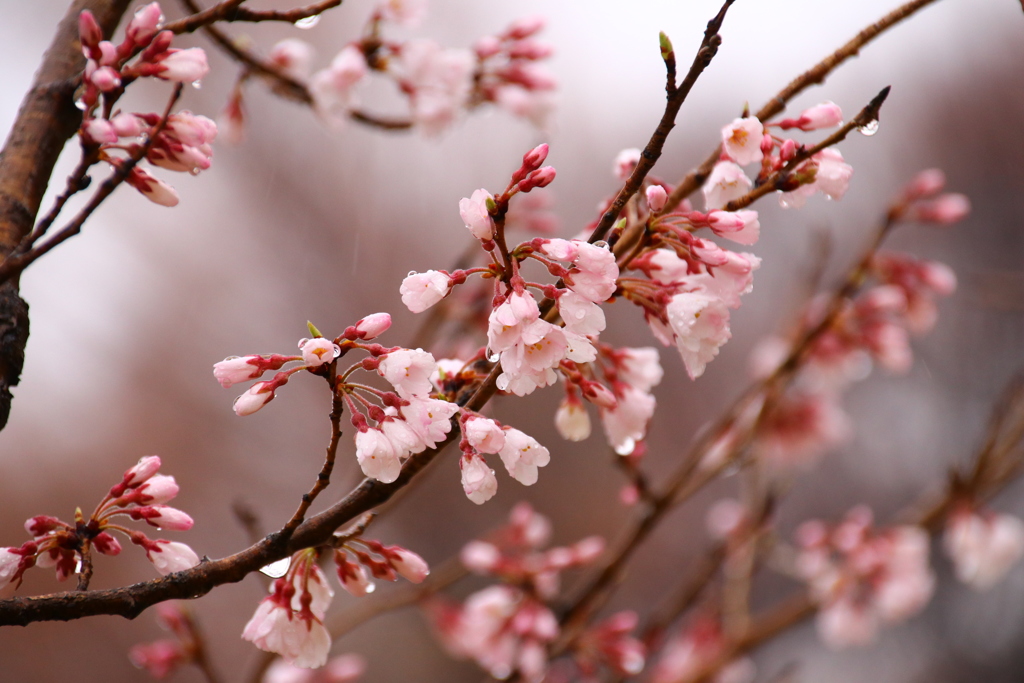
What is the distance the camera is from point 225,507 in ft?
13.1

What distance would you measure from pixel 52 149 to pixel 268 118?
198 inches

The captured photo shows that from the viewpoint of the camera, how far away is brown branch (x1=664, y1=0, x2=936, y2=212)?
2.93ft

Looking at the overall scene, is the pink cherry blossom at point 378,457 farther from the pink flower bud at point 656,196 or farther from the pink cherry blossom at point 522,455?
the pink flower bud at point 656,196

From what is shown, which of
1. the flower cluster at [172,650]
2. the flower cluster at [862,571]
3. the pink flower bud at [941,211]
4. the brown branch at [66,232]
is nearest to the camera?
the brown branch at [66,232]

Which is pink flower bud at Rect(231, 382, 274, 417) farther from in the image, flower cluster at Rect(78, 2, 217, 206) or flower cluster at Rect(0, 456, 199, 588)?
flower cluster at Rect(78, 2, 217, 206)

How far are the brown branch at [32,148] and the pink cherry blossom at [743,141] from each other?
90 centimetres

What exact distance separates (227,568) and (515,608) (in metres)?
1.21

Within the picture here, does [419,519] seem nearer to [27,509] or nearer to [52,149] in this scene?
[27,509]

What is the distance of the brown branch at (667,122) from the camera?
66cm

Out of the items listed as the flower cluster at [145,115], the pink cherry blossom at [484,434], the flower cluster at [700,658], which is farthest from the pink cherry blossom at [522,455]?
the flower cluster at [700,658]

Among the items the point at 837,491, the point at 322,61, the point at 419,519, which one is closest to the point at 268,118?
the point at 322,61

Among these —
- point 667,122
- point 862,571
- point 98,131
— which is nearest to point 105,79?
point 98,131

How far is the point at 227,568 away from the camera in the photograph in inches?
28.7

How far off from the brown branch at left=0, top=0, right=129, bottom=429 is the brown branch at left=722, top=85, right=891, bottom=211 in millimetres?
904
